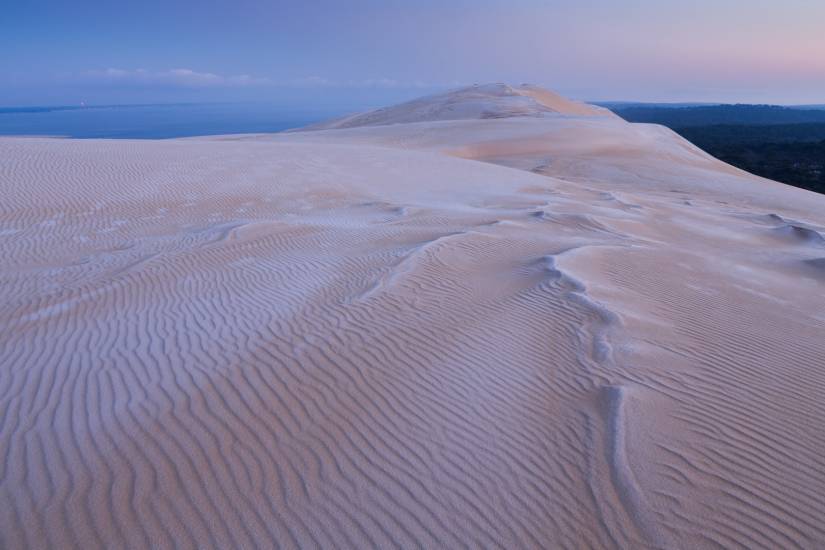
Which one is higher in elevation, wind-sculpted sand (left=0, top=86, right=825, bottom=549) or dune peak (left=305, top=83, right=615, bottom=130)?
dune peak (left=305, top=83, right=615, bottom=130)

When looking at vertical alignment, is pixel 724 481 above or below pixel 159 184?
below

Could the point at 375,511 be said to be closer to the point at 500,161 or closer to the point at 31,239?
the point at 31,239

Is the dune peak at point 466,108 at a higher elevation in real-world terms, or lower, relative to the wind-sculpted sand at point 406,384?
higher

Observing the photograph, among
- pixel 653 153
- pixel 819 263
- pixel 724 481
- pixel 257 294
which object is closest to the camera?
pixel 724 481

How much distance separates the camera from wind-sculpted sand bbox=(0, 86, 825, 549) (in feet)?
9.00

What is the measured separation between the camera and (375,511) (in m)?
2.78

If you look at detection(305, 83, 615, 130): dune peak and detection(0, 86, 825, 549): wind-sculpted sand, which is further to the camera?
detection(305, 83, 615, 130): dune peak

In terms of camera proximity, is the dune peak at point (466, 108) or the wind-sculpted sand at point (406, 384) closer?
the wind-sculpted sand at point (406, 384)

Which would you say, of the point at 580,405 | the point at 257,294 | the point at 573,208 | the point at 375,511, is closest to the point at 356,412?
the point at 375,511

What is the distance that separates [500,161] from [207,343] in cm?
1955

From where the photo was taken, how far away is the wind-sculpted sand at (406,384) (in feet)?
9.00

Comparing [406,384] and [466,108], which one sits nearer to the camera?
[406,384]

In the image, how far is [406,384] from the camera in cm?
396

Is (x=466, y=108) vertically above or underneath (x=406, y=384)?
above
